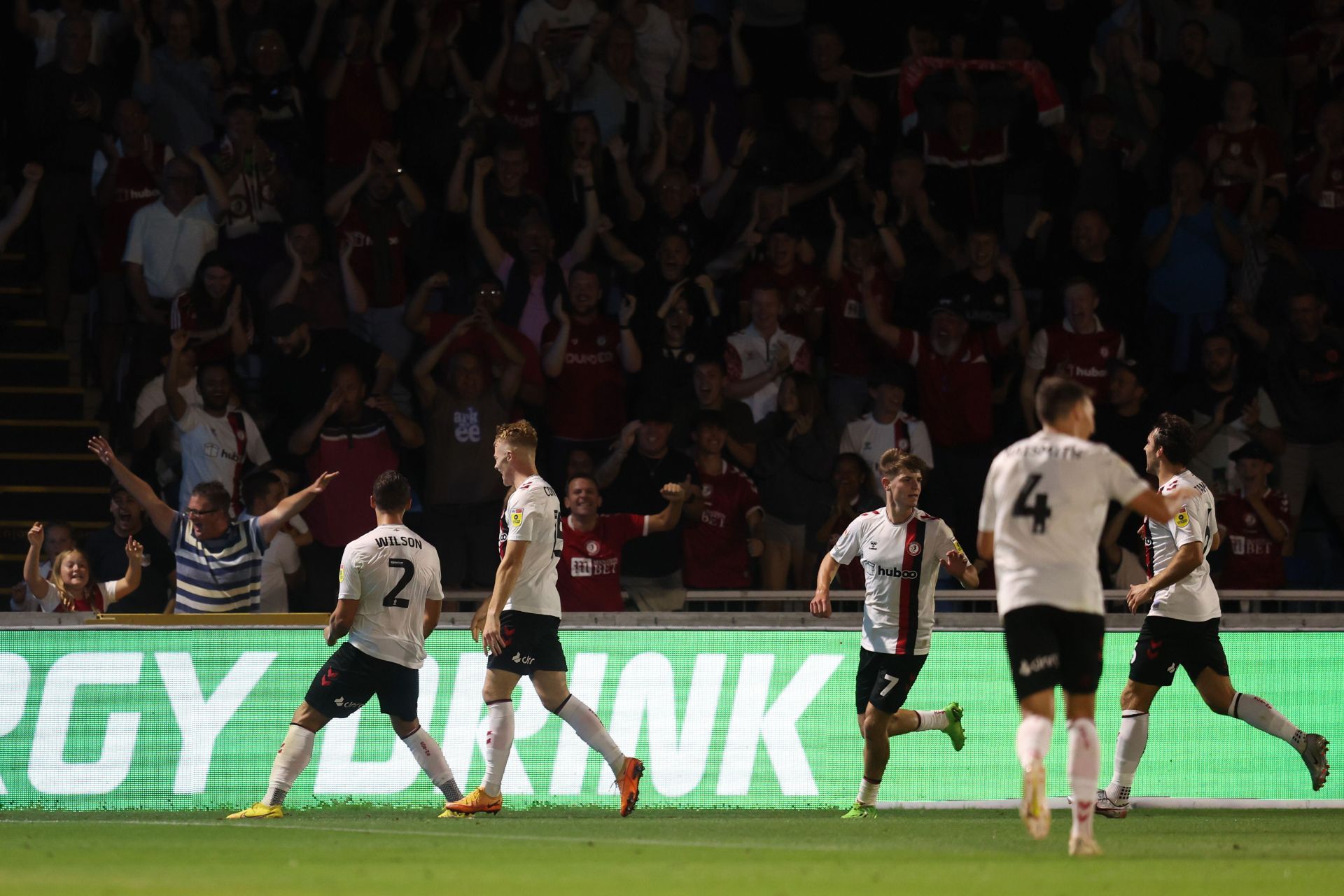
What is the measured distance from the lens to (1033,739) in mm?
7969

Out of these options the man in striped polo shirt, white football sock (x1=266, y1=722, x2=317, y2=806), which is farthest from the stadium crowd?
white football sock (x1=266, y1=722, x2=317, y2=806)

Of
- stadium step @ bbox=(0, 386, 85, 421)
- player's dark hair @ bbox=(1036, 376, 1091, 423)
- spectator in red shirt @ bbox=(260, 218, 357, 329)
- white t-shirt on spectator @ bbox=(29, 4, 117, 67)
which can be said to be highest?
white t-shirt on spectator @ bbox=(29, 4, 117, 67)

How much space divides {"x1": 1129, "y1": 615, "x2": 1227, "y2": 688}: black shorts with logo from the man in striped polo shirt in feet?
19.7

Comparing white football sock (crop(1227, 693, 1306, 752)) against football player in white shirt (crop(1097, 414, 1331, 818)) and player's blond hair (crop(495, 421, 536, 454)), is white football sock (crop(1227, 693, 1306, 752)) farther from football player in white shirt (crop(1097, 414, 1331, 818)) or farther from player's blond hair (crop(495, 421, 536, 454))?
player's blond hair (crop(495, 421, 536, 454))

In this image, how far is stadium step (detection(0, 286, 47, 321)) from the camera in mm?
17812

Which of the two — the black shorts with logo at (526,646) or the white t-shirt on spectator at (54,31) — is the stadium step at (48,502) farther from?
the black shorts with logo at (526,646)

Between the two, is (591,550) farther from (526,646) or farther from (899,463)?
(899,463)

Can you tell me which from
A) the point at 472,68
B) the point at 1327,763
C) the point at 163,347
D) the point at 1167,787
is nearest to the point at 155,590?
the point at 163,347

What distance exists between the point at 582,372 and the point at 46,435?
5.33 metres

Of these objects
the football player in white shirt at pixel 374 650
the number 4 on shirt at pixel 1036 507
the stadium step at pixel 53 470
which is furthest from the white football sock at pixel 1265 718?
the stadium step at pixel 53 470

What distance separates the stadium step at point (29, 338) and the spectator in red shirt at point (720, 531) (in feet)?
22.9

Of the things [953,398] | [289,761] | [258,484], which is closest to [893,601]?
[289,761]

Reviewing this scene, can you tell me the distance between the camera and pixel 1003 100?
1788cm

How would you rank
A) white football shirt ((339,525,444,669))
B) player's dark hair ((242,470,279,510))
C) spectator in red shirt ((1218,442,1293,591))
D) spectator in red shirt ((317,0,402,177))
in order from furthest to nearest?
1. spectator in red shirt ((317,0,402,177))
2. spectator in red shirt ((1218,442,1293,591))
3. player's dark hair ((242,470,279,510))
4. white football shirt ((339,525,444,669))
